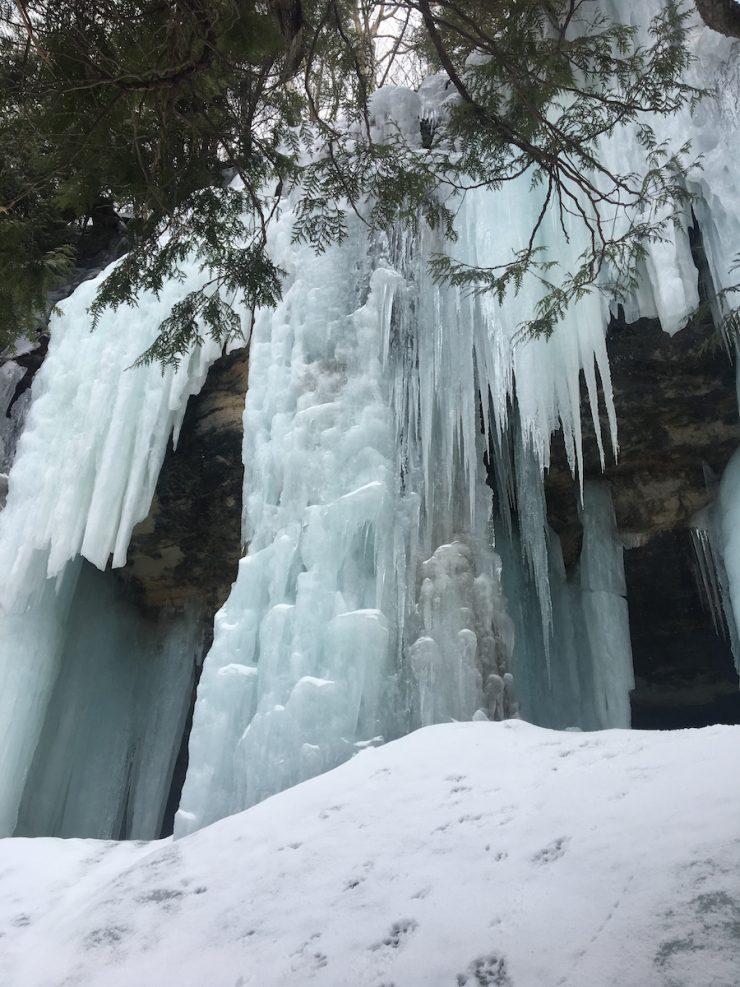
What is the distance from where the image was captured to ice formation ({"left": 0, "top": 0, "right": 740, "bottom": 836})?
16.6ft

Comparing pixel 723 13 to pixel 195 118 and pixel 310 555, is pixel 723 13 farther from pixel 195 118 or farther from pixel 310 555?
pixel 310 555

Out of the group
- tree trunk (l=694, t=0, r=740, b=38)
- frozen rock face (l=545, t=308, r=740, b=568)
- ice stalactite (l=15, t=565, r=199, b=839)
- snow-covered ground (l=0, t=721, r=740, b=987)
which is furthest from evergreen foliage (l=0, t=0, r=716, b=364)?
ice stalactite (l=15, t=565, r=199, b=839)

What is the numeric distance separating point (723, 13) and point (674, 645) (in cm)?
683

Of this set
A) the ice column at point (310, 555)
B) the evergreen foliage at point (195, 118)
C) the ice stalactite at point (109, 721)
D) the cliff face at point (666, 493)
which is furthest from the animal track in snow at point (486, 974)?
the ice stalactite at point (109, 721)

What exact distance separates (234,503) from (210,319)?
4217 millimetres

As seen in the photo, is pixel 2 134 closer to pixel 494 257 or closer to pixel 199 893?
pixel 199 893

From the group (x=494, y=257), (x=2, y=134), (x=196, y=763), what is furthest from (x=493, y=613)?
(x=2, y=134)

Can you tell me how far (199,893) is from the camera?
11.0 ft

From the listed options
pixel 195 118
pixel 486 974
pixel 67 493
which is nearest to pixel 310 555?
pixel 67 493

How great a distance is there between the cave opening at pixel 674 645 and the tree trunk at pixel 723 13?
5.64 metres

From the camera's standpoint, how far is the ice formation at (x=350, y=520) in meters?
5.07

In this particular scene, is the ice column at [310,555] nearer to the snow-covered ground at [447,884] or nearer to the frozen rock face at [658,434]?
the snow-covered ground at [447,884]

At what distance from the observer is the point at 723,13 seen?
2760 mm

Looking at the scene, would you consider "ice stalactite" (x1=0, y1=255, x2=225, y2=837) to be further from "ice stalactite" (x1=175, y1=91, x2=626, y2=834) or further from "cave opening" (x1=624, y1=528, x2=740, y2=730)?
"cave opening" (x1=624, y1=528, x2=740, y2=730)
